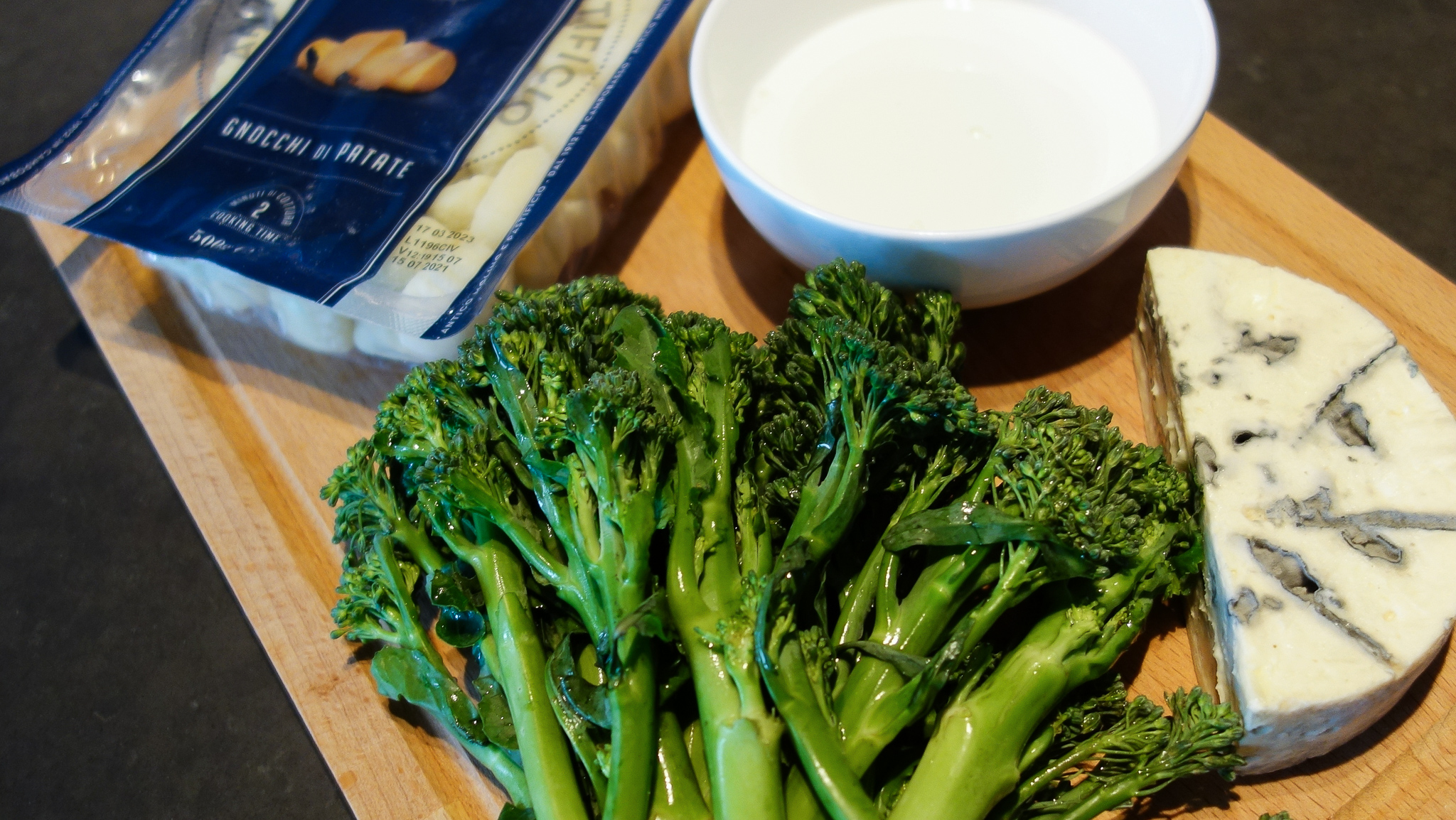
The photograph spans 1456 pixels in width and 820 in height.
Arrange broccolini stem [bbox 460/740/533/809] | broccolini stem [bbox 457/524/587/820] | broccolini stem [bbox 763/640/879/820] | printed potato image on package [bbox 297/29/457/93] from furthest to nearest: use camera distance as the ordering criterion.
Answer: printed potato image on package [bbox 297/29/457/93] < broccolini stem [bbox 460/740/533/809] < broccolini stem [bbox 457/524/587/820] < broccolini stem [bbox 763/640/879/820]

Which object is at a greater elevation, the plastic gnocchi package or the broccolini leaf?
the plastic gnocchi package

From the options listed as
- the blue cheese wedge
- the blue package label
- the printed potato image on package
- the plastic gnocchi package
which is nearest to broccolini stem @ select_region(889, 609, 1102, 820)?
the blue cheese wedge

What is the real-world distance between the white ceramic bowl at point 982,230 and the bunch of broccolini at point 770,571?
16 cm

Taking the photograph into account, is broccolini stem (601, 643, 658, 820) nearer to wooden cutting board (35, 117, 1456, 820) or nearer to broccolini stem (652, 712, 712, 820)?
broccolini stem (652, 712, 712, 820)

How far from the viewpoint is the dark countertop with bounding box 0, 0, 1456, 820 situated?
83.0 inches

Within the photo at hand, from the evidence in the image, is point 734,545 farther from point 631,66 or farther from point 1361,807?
point 631,66

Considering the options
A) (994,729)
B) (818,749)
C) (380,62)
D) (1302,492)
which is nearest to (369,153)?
(380,62)

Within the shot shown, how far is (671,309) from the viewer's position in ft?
7.64

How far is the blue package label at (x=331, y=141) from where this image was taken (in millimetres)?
2125

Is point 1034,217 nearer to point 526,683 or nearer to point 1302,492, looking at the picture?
point 1302,492

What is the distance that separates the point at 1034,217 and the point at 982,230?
21 cm

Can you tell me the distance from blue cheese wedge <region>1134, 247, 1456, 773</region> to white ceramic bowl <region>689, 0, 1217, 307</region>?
21 centimetres

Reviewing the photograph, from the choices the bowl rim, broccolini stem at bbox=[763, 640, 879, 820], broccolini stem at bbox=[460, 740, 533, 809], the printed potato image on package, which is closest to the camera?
broccolini stem at bbox=[763, 640, 879, 820]

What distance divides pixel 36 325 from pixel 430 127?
1.49 meters
